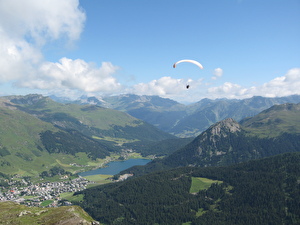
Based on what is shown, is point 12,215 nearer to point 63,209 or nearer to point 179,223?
point 63,209

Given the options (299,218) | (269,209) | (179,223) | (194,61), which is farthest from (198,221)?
(194,61)

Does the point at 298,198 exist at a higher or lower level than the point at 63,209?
lower

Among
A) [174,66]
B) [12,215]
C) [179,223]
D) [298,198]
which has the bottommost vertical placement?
[179,223]

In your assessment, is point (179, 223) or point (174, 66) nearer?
point (174, 66)

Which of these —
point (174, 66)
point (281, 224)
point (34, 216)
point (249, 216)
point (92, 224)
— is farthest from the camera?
point (249, 216)

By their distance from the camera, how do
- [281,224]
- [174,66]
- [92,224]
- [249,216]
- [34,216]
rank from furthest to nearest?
[249,216], [281,224], [34,216], [174,66], [92,224]

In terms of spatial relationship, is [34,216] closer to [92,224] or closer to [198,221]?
[92,224]
